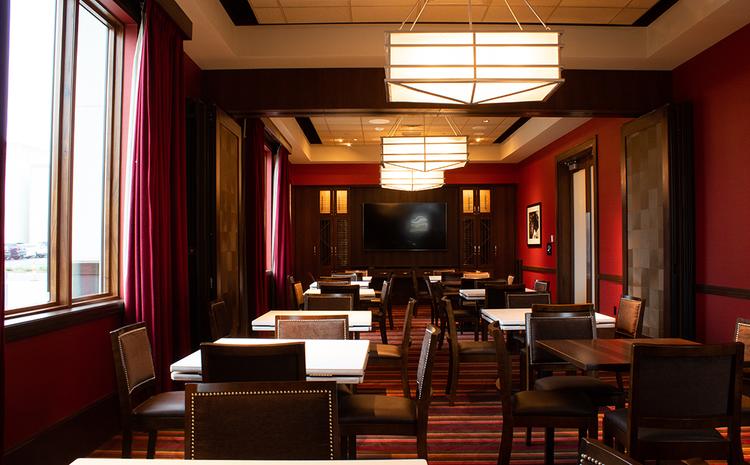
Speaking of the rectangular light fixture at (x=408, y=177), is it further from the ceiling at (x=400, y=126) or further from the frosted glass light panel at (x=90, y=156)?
the frosted glass light panel at (x=90, y=156)

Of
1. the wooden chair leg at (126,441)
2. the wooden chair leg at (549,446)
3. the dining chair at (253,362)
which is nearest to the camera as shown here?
the dining chair at (253,362)

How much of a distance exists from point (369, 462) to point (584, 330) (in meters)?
2.83

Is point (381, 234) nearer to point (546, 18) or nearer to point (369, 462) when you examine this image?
point (546, 18)

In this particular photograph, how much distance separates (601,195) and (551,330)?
17.7ft

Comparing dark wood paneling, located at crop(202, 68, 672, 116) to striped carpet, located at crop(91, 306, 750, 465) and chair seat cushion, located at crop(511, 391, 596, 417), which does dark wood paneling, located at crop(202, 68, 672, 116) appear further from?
chair seat cushion, located at crop(511, 391, 596, 417)

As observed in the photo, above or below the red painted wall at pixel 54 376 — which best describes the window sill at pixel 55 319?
above

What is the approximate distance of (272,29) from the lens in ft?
20.8

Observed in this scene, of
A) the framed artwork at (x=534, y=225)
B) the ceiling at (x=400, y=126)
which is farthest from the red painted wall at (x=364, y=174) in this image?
the framed artwork at (x=534, y=225)

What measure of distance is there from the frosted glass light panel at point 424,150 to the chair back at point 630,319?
330cm

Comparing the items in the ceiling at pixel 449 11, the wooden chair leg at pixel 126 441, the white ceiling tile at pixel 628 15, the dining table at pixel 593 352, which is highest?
the ceiling at pixel 449 11

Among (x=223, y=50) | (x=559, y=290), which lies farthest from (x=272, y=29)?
(x=559, y=290)

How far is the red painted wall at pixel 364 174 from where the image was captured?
13.8 metres

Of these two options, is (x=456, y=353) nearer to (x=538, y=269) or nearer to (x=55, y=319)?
(x=55, y=319)

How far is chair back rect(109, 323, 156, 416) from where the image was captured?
307cm
